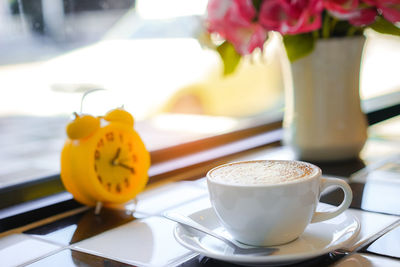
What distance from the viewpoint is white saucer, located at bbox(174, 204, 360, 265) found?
1.68ft

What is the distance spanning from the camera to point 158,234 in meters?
0.71

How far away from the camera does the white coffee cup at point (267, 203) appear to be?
0.53 m

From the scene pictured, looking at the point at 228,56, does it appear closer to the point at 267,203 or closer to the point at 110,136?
the point at 110,136

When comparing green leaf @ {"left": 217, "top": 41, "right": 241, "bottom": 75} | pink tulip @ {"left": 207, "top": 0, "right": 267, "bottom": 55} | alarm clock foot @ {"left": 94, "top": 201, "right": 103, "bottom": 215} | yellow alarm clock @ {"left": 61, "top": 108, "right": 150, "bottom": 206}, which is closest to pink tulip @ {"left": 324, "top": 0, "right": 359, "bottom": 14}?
pink tulip @ {"left": 207, "top": 0, "right": 267, "bottom": 55}

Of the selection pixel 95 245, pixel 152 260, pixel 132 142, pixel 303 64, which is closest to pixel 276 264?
pixel 152 260

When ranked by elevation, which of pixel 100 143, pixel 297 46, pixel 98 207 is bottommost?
pixel 98 207

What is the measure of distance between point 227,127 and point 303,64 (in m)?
0.47

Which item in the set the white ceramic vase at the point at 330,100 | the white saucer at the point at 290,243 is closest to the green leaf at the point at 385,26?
the white ceramic vase at the point at 330,100

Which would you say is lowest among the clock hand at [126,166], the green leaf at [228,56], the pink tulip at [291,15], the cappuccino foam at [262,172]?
the clock hand at [126,166]

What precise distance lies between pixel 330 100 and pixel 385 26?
0.17m

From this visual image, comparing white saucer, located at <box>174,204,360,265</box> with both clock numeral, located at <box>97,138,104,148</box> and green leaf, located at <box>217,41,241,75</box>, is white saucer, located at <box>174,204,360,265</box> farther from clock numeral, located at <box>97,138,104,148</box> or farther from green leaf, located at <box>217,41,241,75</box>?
green leaf, located at <box>217,41,241,75</box>

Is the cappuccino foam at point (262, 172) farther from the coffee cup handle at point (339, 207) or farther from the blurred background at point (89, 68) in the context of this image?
the blurred background at point (89, 68)

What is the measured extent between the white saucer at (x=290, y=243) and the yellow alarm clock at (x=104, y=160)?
20cm

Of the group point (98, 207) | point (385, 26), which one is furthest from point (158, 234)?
point (385, 26)
